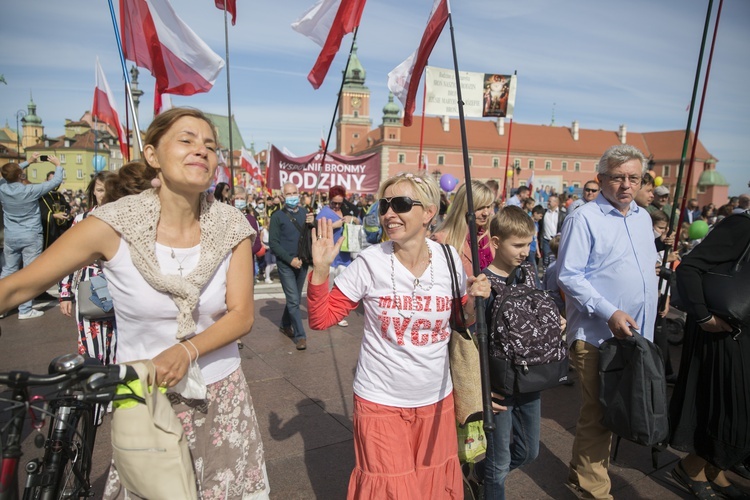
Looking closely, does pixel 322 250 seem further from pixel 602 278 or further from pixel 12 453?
pixel 602 278

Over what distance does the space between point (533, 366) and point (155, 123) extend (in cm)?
214

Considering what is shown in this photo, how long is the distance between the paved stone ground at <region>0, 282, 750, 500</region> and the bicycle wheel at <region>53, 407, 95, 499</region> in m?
0.98

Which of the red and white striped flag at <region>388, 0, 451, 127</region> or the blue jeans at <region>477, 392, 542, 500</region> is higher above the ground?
the red and white striped flag at <region>388, 0, 451, 127</region>

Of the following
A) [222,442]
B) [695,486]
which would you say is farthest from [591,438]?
[222,442]

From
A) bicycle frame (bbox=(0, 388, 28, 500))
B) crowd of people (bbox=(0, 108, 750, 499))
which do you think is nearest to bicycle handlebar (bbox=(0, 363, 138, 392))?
bicycle frame (bbox=(0, 388, 28, 500))

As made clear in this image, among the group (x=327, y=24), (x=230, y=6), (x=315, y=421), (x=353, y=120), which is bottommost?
(x=315, y=421)

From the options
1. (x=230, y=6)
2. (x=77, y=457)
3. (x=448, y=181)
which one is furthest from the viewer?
(x=448, y=181)

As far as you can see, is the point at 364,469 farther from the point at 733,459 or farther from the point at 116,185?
the point at 733,459

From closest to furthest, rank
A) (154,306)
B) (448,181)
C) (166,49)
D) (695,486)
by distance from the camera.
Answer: (154,306), (695,486), (166,49), (448,181)

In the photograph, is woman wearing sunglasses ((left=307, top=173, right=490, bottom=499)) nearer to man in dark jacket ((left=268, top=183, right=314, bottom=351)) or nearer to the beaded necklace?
the beaded necklace

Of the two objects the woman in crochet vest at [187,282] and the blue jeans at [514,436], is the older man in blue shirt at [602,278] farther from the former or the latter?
the woman in crochet vest at [187,282]

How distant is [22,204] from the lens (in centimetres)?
727

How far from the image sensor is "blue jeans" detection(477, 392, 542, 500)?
2.67 m

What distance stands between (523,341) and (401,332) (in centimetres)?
75
